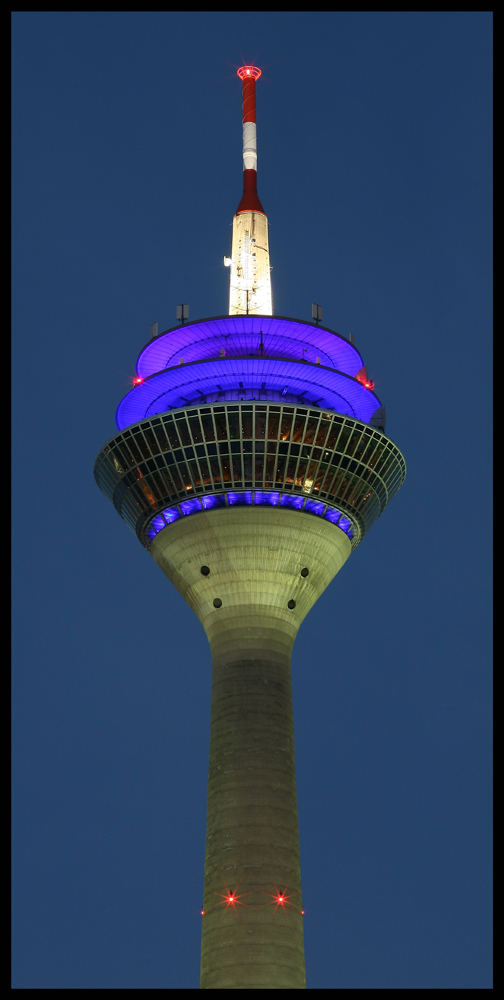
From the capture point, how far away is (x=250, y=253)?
299 ft

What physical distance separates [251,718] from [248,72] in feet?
151

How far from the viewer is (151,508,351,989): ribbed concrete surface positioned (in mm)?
69562

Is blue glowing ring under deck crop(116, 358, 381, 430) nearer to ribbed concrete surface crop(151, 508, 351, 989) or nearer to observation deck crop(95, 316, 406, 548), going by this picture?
observation deck crop(95, 316, 406, 548)

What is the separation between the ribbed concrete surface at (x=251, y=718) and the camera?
69.6 m

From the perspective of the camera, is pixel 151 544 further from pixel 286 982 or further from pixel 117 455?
pixel 286 982

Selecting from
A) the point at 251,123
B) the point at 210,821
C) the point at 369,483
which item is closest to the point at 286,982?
the point at 210,821

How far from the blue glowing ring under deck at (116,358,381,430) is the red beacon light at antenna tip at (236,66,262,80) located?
26728mm

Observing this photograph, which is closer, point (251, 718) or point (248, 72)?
point (251, 718)

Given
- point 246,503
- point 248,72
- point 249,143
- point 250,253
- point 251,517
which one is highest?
point 248,72

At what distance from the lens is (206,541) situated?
7831 cm

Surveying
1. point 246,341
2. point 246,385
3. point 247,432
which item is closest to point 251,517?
point 247,432

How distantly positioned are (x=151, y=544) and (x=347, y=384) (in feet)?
47.3

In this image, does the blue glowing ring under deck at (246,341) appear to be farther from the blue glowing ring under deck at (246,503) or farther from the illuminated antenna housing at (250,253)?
the blue glowing ring under deck at (246,503)

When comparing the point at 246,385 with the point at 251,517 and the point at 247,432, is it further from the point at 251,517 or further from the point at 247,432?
the point at 251,517
